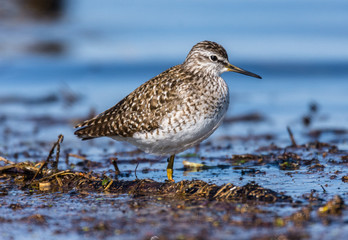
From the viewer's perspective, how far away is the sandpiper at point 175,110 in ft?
23.9

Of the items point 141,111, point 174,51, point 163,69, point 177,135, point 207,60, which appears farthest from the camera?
point 174,51

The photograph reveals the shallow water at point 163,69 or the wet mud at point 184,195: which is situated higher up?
the shallow water at point 163,69

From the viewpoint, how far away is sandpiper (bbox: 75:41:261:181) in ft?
23.9

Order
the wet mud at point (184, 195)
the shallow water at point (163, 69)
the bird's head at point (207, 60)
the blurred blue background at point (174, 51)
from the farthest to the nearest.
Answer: the blurred blue background at point (174, 51), the bird's head at point (207, 60), the shallow water at point (163, 69), the wet mud at point (184, 195)

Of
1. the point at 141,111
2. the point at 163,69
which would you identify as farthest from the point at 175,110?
the point at 163,69

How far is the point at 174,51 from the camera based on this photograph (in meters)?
19.3

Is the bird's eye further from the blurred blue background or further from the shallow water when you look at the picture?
the blurred blue background

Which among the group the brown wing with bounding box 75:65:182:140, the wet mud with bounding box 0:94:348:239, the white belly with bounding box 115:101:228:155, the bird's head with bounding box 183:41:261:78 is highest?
the bird's head with bounding box 183:41:261:78

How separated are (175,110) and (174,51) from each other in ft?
39.9

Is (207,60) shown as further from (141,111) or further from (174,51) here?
(174,51)

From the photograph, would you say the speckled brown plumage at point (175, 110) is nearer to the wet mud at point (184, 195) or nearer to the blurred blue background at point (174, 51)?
the wet mud at point (184, 195)

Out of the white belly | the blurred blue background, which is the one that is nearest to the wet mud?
the white belly

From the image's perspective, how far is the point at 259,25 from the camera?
22.9 metres

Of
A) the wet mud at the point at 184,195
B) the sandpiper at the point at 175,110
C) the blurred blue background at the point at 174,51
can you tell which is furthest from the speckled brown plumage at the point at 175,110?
the blurred blue background at the point at 174,51
